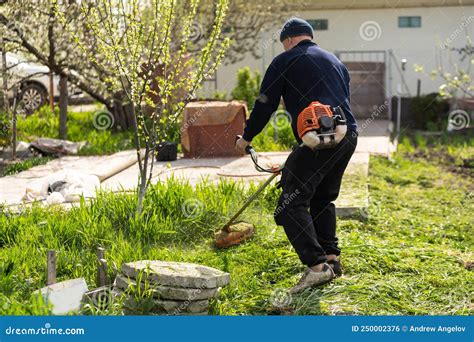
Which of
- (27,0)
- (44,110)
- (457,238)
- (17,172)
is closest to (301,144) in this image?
(457,238)

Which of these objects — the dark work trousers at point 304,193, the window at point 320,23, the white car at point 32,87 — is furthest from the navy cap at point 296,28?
the window at point 320,23

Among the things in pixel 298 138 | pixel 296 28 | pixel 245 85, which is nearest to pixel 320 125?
pixel 298 138

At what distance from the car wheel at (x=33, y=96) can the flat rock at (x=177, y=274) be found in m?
11.6

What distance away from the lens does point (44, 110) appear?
1666cm

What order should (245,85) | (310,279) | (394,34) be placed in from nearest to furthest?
(310,279), (245,85), (394,34)

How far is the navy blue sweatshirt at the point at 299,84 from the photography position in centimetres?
627

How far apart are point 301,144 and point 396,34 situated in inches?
545

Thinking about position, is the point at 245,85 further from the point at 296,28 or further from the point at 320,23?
the point at 296,28

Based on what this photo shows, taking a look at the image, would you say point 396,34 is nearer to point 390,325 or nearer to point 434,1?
point 434,1

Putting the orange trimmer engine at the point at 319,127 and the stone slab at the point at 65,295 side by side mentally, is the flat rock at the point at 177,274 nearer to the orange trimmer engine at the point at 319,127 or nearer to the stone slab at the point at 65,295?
the stone slab at the point at 65,295

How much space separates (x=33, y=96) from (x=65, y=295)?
12.9 m

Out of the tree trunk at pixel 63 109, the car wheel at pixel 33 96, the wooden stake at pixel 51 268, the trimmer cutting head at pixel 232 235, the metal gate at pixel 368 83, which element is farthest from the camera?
the metal gate at pixel 368 83

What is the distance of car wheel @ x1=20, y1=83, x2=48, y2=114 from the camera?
17234 millimetres

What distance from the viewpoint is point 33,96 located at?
1773 cm
